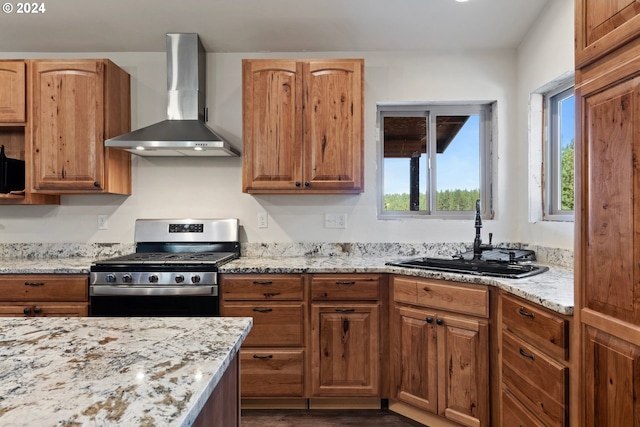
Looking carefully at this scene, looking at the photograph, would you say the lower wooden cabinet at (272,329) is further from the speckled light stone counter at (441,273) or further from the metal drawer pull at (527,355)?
the metal drawer pull at (527,355)

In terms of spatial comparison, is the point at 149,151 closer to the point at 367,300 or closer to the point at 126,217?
the point at 126,217

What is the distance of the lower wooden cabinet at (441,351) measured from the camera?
194cm

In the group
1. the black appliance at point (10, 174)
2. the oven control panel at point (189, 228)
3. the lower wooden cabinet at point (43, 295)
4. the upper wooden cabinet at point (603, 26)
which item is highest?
the upper wooden cabinet at point (603, 26)

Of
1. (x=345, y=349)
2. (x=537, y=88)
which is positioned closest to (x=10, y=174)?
(x=345, y=349)

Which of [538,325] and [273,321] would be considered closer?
[538,325]

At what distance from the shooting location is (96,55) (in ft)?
9.63

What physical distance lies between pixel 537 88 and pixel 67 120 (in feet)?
10.4

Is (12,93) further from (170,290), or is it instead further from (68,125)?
(170,290)

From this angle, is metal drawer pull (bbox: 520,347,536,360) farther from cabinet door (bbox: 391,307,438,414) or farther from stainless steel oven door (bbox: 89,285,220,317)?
stainless steel oven door (bbox: 89,285,220,317)

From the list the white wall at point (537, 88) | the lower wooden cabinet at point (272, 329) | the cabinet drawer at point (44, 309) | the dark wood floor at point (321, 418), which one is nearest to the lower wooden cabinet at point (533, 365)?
the dark wood floor at point (321, 418)

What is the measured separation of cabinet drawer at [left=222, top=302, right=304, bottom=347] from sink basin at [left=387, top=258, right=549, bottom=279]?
2.18 feet

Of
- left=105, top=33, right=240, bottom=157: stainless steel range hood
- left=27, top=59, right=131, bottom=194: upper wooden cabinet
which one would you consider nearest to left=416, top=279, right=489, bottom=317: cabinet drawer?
left=105, top=33, right=240, bottom=157: stainless steel range hood

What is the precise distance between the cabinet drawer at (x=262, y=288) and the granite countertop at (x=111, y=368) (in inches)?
43.9

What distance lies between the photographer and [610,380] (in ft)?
3.96
